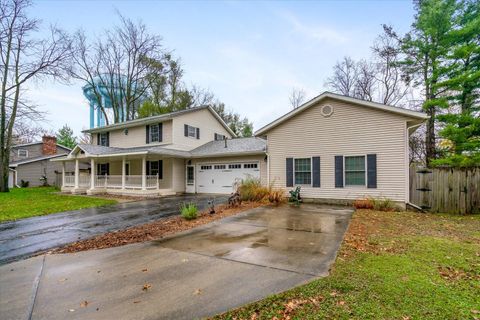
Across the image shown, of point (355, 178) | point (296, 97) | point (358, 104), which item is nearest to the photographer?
point (358, 104)

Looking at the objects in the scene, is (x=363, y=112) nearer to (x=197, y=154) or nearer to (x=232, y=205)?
(x=232, y=205)

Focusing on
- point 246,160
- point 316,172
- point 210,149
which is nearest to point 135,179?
point 210,149

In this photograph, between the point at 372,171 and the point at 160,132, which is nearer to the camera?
the point at 372,171

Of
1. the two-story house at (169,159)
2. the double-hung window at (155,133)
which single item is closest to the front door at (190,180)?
the two-story house at (169,159)

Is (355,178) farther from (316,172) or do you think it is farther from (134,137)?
(134,137)

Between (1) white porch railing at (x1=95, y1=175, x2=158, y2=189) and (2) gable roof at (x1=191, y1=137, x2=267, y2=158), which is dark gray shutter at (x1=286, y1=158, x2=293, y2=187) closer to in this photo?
(2) gable roof at (x1=191, y1=137, x2=267, y2=158)

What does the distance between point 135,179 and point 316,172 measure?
12962 mm

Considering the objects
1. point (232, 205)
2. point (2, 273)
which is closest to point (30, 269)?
point (2, 273)

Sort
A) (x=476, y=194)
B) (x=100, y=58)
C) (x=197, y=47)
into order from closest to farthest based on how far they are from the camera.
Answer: (x=476, y=194) < (x=197, y=47) < (x=100, y=58)

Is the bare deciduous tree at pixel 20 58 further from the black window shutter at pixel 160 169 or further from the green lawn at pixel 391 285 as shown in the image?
the green lawn at pixel 391 285

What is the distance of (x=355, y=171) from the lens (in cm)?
1130

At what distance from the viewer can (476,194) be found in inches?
375

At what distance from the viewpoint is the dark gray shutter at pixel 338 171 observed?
11.4 m

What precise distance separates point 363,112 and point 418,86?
9222 mm
